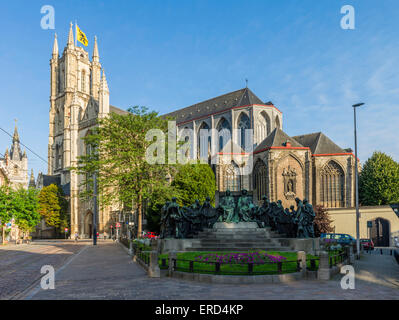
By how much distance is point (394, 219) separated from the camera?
1604 inches

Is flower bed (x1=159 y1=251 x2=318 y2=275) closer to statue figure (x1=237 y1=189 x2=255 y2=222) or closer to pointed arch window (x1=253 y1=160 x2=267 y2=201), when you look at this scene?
statue figure (x1=237 y1=189 x2=255 y2=222)

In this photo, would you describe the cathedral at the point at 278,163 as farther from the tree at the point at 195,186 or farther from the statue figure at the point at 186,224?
the statue figure at the point at 186,224

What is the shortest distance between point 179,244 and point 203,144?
5163cm

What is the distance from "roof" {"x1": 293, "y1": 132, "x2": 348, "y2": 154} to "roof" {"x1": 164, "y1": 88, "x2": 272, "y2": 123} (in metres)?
12.8

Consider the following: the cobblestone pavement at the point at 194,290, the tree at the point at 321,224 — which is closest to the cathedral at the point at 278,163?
the tree at the point at 321,224

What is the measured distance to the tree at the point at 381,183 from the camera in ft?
159

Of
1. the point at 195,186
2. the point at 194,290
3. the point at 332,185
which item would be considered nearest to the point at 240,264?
the point at 194,290

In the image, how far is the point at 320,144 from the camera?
174 feet

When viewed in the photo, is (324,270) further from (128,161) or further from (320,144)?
(320,144)

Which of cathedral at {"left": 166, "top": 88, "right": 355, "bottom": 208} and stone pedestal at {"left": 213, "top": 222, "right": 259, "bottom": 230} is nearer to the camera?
stone pedestal at {"left": 213, "top": 222, "right": 259, "bottom": 230}

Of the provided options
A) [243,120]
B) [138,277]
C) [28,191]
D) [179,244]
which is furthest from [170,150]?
[243,120]

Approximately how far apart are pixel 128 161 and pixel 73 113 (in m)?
44.6

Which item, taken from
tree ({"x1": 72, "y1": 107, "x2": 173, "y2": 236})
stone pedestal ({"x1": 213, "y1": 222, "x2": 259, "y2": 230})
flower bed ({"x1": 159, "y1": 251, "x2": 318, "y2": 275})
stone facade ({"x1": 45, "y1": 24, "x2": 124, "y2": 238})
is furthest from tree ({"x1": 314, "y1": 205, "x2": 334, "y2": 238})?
stone facade ({"x1": 45, "y1": 24, "x2": 124, "y2": 238})

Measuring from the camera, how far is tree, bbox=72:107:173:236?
28391 mm
